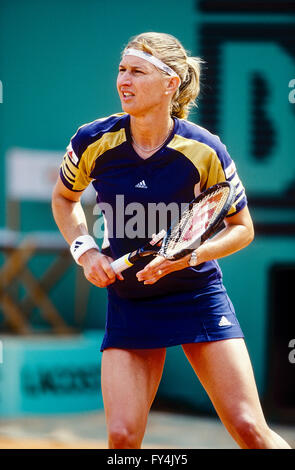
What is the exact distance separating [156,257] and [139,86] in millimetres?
648

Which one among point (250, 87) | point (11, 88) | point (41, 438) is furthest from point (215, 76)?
point (41, 438)

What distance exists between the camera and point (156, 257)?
3.02 m

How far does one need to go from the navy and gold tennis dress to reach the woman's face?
14 cm

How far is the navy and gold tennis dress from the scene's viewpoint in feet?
10.2

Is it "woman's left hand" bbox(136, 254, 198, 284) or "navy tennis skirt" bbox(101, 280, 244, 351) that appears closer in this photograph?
"woman's left hand" bbox(136, 254, 198, 284)

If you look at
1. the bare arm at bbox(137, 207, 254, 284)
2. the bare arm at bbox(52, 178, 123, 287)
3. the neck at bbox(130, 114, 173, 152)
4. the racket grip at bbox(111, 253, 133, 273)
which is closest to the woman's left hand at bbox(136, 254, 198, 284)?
the bare arm at bbox(137, 207, 254, 284)

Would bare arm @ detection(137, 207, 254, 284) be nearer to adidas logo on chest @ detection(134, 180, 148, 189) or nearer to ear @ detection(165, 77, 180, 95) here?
adidas logo on chest @ detection(134, 180, 148, 189)

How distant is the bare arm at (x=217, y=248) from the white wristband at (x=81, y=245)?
28 cm

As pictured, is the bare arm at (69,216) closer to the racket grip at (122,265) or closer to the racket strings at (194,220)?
the racket grip at (122,265)

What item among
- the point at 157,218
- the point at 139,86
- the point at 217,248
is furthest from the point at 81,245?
the point at 139,86

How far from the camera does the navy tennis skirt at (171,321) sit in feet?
10.1

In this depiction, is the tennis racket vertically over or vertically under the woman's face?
under

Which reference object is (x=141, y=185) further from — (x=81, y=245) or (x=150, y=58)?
(x=150, y=58)
